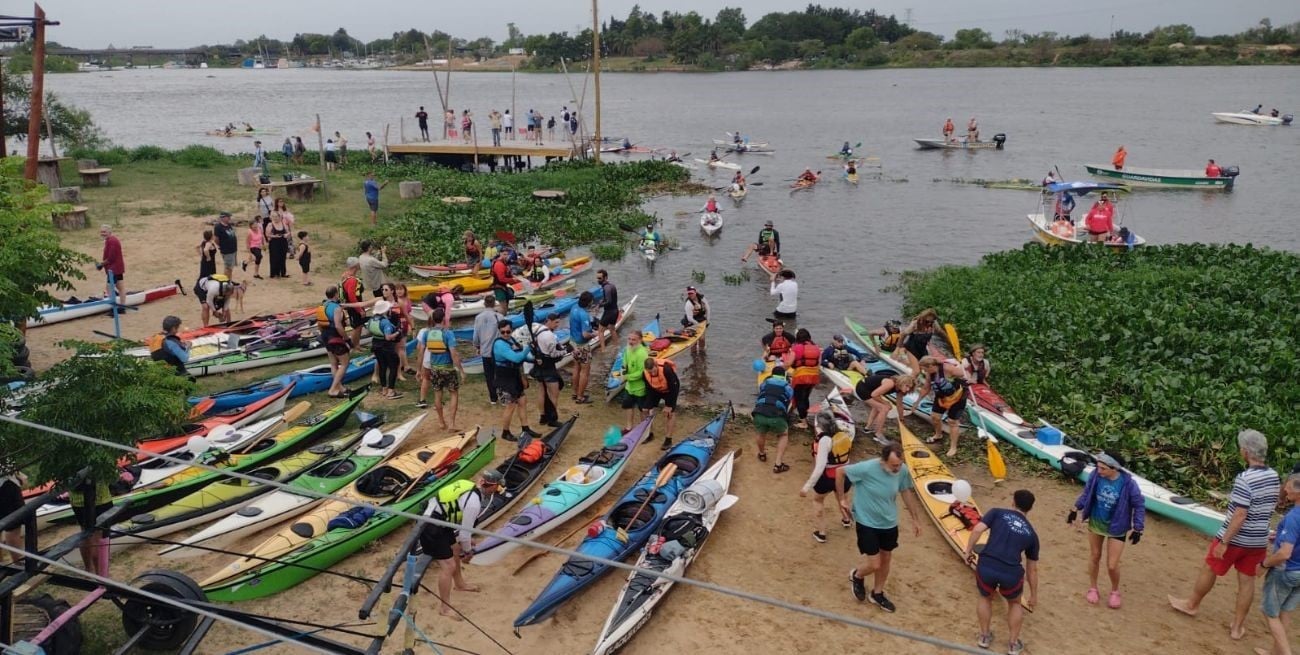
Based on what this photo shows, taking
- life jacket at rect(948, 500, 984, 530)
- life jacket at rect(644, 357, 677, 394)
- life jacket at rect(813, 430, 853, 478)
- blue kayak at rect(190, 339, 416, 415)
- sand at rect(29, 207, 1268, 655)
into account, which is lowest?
sand at rect(29, 207, 1268, 655)

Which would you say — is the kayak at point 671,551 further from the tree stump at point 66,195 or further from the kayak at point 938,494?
the tree stump at point 66,195

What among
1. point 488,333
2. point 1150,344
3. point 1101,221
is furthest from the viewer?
point 1101,221

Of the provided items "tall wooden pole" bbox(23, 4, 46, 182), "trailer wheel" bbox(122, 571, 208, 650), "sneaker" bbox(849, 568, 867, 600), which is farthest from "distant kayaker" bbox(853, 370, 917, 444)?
"tall wooden pole" bbox(23, 4, 46, 182)

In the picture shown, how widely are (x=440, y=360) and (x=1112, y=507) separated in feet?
29.0

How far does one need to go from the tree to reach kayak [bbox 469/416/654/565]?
341 centimetres

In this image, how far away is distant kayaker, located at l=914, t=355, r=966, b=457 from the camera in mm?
11602

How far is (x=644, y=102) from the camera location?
88812 millimetres

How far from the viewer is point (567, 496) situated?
395 inches

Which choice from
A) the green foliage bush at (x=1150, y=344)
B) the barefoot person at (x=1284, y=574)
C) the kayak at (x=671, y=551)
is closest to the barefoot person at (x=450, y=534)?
the kayak at (x=671, y=551)

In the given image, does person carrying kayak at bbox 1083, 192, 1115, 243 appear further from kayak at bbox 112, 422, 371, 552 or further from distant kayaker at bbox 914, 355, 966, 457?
kayak at bbox 112, 422, 371, 552

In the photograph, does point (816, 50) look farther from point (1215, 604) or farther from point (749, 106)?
point (1215, 604)

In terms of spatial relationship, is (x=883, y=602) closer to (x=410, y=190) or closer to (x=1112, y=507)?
(x=1112, y=507)

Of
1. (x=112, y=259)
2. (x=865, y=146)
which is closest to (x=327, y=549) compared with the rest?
(x=112, y=259)

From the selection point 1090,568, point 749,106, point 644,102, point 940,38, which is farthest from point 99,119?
point 940,38
